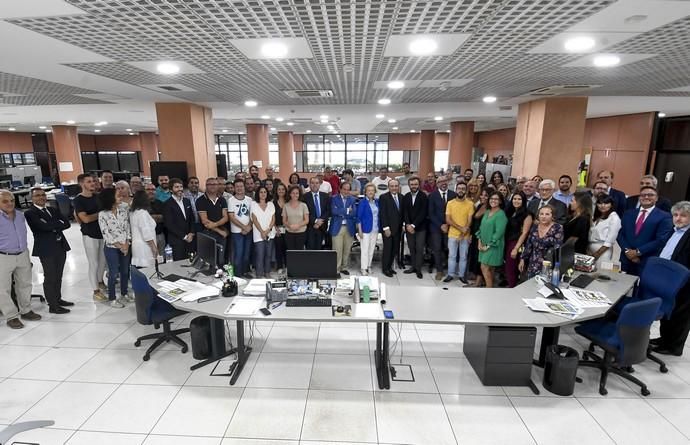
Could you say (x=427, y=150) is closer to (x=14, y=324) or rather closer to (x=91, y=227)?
(x=91, y=227)

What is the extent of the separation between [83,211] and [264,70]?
324 cm

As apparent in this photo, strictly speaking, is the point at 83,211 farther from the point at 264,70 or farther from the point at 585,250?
the point at 585,250

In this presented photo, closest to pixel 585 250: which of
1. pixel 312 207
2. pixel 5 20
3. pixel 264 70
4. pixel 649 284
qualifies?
pixel 649 284

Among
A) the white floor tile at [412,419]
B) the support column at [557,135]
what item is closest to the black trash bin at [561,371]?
the white floor tile at [412,419]

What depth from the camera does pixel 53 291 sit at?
498 cm

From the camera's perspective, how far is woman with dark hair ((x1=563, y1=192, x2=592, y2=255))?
463 centimetres

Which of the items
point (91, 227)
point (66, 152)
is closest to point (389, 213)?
point (91, 227)

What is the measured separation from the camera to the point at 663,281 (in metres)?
3.66

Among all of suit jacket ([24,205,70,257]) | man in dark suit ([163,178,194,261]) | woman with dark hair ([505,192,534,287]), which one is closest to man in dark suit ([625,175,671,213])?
woman with dark hair ([505,192,534,287])

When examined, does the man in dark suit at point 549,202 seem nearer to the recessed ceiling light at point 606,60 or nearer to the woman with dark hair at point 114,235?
the recessed ceiling light at point 606,60

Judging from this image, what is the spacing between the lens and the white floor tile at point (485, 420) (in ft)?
9.45

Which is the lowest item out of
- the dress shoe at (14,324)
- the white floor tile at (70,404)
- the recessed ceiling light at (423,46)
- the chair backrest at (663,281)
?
the white floor tile at (70,404)

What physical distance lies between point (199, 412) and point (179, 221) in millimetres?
3179

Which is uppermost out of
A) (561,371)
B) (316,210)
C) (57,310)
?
(316,210)
